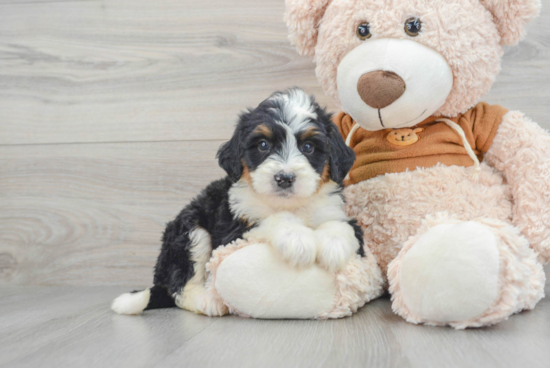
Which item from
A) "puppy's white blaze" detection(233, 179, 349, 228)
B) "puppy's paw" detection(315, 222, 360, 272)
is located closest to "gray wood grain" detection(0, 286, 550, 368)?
"puppy's paw" detection(315, 222, 360, 272)

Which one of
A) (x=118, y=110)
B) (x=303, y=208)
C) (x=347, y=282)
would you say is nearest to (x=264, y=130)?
(x=303, y=208)

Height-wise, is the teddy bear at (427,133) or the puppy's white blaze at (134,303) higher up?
the teddy bear at (427,133)

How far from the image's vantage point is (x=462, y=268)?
1.14m

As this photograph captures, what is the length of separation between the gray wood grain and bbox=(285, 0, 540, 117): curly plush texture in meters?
0.71

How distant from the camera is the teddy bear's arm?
1.43 metres

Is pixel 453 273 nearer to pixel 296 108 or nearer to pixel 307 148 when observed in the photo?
pixel 307 148

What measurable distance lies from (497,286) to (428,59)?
2.17 ft

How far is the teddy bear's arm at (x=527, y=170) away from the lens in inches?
56.4

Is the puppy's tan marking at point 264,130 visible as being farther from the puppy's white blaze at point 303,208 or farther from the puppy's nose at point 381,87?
the puppy's nose at point 381,87

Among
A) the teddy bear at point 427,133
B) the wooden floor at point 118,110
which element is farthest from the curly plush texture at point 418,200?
the wooden floor at point 118,110

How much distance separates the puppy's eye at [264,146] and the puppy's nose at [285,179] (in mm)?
111

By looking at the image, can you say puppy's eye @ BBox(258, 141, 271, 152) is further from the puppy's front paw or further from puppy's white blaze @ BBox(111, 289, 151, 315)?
puppy's white blaze @ BBox(111, 289, 151, 315)

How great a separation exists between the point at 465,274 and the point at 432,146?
52cm

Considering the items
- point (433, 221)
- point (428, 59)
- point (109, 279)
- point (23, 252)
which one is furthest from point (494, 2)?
point (23, 252)
